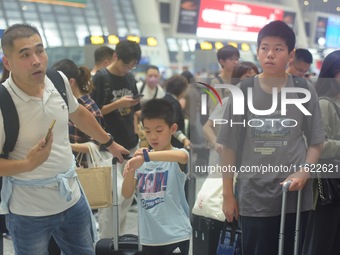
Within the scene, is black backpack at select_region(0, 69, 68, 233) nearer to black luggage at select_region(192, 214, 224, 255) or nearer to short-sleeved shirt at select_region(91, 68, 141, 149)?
black luggage at select_region(192, 214, 224, 255)

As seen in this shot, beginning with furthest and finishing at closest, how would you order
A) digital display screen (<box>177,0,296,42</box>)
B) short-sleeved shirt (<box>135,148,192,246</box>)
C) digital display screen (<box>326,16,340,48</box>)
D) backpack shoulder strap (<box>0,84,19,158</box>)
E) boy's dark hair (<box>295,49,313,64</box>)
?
digital display screen (<box>177,0,296,42</box>), boy's dark hair (<box>295,49,313,64</box>), digital display screen (<box>326,16,340,48</box>), short-sleeved shirt (<box>135,148,192,246</box>), backpack shoulder strap (<box>0,84,19,158</box>)

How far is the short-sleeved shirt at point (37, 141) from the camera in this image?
6.91 ft

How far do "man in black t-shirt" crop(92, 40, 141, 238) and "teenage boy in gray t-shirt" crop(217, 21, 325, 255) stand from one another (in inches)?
60.8

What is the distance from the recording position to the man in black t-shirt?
3799 mm

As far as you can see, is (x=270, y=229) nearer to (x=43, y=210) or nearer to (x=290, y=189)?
(x=290, y=189)

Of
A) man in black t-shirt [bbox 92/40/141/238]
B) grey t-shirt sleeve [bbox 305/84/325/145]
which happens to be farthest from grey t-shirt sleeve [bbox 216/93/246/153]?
man in black t-shirt [bbox 92/40/141/238]

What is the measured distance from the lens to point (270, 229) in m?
2.37

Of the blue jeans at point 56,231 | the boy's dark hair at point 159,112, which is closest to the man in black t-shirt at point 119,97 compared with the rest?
the boy's dark hair at point 159,112

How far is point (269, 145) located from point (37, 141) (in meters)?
1.13

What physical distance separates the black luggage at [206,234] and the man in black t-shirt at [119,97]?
87cm

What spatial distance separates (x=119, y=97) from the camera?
154 inches

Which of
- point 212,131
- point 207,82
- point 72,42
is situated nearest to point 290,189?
point 212,131

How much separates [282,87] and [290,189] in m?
0.51

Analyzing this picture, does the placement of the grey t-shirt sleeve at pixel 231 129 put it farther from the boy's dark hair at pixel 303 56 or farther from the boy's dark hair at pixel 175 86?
the boy's dark hair at pixel 175 86
